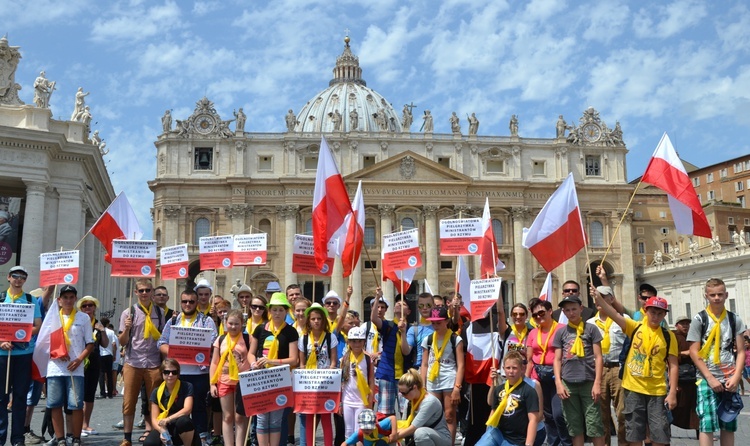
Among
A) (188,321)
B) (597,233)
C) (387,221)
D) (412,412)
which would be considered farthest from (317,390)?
(597,233)

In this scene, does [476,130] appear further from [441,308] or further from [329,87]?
[441,308]

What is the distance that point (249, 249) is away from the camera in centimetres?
1530

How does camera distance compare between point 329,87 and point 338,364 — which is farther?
point 329,87

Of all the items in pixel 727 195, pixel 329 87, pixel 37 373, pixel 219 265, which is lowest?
pixel 37 373

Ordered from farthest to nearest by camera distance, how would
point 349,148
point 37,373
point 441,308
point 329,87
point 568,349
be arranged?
1. point 329,87
2. point 349,148
3. point 37,373
4. point 441,308
5. point 568,349

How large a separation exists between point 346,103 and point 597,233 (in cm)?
4057

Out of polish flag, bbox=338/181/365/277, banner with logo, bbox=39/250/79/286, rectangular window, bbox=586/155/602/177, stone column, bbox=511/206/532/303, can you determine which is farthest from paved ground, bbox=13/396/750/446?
rectangular window, bbox=586/155/602/177

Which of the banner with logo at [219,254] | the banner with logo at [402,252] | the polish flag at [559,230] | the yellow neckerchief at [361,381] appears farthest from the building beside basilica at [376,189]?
the yellow neckerchief at [361,381]

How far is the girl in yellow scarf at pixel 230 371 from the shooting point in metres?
8.62

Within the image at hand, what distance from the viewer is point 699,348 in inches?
303

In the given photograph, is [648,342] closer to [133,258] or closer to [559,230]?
[559,230]

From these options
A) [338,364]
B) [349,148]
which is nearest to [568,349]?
[338,364]

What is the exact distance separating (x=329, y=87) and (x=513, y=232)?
A: 46075 millimetres

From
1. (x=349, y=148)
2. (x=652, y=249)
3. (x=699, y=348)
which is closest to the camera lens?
(x=699, y=348)
